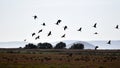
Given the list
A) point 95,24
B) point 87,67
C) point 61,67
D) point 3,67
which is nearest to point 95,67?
point 87,67

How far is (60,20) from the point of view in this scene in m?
39.3

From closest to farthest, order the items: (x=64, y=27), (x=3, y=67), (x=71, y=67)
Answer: (x=64, y=27)
(x=3, y=67)
(x=71, y=67)

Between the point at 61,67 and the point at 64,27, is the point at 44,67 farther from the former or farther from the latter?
the point at 64,27

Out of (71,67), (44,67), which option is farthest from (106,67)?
(44,67)

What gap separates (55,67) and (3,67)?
22.8ft

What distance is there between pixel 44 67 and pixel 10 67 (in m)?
4.57

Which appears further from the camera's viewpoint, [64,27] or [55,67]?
[55,67]

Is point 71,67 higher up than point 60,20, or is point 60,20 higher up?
point 60,20

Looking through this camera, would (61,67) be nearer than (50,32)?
No

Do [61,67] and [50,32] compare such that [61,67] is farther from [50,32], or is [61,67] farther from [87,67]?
[50,32]

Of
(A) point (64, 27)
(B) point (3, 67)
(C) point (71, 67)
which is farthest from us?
(C) point (71, 67)

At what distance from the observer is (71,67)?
157 ft

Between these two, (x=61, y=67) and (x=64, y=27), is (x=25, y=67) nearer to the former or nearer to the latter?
(x=61, y=67)

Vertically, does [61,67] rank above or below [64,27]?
below
